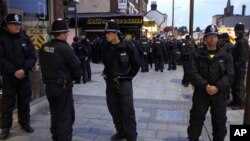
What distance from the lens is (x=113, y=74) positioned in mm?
5895

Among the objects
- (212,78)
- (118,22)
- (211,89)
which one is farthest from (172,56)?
(211,89)

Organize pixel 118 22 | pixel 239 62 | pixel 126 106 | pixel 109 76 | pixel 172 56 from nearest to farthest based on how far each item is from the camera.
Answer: pixel 126 106 → pixel 109 76 → pixel 239 62 → pixel 172 56 → pixel 118 22

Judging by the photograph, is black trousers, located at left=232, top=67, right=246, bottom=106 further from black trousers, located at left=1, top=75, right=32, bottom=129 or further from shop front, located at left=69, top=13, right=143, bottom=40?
shop front, located at left=69, top=13, right=143, bottom=40

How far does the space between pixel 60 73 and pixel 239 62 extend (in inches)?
188

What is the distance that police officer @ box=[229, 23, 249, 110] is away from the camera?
8.48 metres

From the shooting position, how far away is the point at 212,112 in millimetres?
5555

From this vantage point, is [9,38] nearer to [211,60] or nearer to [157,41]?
[211,60]

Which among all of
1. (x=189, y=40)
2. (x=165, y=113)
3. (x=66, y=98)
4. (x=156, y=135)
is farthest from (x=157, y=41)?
(x=66, y=98)

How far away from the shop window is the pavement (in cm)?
198

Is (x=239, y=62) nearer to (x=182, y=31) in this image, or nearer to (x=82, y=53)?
(x=82, y=53)

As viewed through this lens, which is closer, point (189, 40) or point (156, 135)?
point (156, 135)

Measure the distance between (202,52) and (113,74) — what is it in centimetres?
142

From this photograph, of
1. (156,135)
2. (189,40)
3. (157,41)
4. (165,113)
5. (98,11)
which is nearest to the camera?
(156,135)

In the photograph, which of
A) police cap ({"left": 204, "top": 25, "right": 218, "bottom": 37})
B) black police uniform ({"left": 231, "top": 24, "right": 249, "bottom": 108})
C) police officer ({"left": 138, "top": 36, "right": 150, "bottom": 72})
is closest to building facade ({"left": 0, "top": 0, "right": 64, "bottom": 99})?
police cap ({"left": 204, "top": 25, "right": 218, "bottom": 37})
